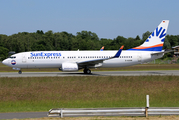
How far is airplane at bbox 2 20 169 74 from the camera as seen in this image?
117 feet

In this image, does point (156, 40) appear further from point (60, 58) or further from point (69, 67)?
point (60, 58)

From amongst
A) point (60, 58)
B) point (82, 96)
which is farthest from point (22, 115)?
point (60, 58)

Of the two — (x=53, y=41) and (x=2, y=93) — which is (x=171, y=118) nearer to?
(x=2, y=93)

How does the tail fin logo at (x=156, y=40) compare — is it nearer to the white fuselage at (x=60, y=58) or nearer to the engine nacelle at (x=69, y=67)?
the white fuselage at (x=60, y=58)

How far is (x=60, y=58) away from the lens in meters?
35.9

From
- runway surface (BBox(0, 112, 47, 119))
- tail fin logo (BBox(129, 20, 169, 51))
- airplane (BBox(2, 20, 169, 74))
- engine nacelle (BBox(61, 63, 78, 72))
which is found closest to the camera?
runway surface (BBox(0, 112, 47, 119))

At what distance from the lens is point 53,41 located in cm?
12219

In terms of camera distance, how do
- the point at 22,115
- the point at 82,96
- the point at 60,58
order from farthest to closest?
the point at 60,58, the point at 82,96, the point at 22,115

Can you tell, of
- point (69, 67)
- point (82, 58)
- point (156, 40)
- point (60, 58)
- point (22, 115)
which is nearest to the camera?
point (22, 115)

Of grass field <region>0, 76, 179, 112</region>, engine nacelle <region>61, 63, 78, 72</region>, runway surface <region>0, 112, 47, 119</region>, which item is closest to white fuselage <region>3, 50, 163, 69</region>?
engine nacelle <region>61, 63, 78, 72</region>

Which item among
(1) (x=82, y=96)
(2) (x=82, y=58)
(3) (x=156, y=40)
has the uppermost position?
(3) (x=156, y=40)

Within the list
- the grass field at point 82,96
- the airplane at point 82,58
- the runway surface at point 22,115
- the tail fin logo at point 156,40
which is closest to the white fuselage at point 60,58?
the airplane at point 82,58

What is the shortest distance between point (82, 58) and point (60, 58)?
331 cm

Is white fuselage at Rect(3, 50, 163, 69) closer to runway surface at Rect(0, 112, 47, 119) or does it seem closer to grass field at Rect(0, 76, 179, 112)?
grass field at Rect(0, 76, 179, 112)
